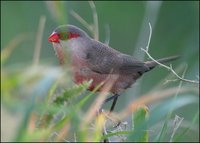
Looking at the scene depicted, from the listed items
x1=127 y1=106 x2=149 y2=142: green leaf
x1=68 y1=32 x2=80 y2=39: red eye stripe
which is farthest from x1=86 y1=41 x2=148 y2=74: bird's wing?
x1=127 y1=106 x2=149 y2=142: green leaf

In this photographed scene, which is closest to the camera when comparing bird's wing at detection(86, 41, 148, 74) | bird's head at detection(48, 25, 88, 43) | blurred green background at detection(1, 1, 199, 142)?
bird's head at detection(48, 25, 88, 43)

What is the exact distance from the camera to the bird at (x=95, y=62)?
356 cm

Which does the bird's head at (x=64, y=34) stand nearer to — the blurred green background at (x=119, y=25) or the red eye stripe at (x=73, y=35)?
the red eye stripe at (x=73, y=35)

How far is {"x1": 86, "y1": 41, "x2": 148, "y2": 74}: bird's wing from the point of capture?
3.84m

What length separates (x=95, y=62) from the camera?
3.88 meters

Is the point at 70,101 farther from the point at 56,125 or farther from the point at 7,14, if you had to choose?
the point at 7,14

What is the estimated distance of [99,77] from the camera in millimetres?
3787

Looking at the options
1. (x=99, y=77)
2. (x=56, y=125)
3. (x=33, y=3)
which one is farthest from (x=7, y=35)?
(x=56, y=125)

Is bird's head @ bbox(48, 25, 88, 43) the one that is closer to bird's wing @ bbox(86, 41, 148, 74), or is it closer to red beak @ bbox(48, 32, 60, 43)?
red beak @ bbox(48, 32, 60, 43)

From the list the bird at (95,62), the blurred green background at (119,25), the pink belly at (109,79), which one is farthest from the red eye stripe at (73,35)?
the blurred green background at (119,25)

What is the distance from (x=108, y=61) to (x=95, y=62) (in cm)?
10

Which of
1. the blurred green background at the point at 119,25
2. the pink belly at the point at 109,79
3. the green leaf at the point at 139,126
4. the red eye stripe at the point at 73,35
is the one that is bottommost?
the blurred green background at the point at 119,25

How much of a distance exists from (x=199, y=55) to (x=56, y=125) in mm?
2594

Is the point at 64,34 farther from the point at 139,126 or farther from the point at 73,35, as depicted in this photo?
the point at 139,126
